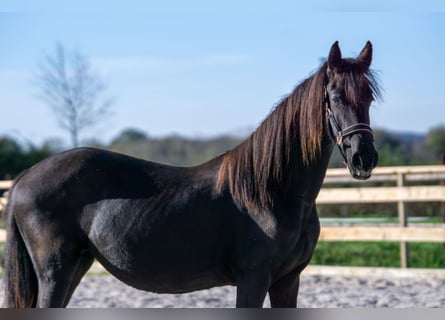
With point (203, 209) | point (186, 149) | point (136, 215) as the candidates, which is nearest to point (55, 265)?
point (136, 215)

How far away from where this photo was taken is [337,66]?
3.17m

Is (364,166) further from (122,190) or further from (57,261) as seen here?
(57,261)

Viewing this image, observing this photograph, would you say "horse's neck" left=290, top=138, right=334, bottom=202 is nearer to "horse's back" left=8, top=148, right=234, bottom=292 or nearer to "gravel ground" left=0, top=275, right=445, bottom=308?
"horse's back" left=8, top=148, right=234, bottom=292

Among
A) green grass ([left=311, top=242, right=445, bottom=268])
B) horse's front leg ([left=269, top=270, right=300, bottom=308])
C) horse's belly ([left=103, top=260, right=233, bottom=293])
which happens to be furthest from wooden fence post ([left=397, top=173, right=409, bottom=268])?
horse's belly ([left=103, top=260, right=233, bottom=293])

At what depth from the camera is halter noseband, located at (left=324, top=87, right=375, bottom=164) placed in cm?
303

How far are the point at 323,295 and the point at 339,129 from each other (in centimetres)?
347

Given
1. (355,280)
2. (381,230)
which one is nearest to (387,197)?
(381,230)

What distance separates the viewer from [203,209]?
3352 millimetres

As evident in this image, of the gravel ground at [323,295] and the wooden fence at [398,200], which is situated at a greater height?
the wooden fence at [398,200]

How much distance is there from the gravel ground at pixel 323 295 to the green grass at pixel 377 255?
1.21 m

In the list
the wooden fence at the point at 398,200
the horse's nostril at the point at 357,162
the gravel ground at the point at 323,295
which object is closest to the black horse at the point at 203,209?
the horse's nostril at the point at 357,162

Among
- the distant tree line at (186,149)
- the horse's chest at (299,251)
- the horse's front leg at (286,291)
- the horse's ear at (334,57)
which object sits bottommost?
the distant tree line at (186,149)

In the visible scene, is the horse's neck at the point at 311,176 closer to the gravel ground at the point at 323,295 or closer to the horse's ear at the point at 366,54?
the horse's ear at the point at 366,54

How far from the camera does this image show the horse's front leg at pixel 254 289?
10.3 feet
